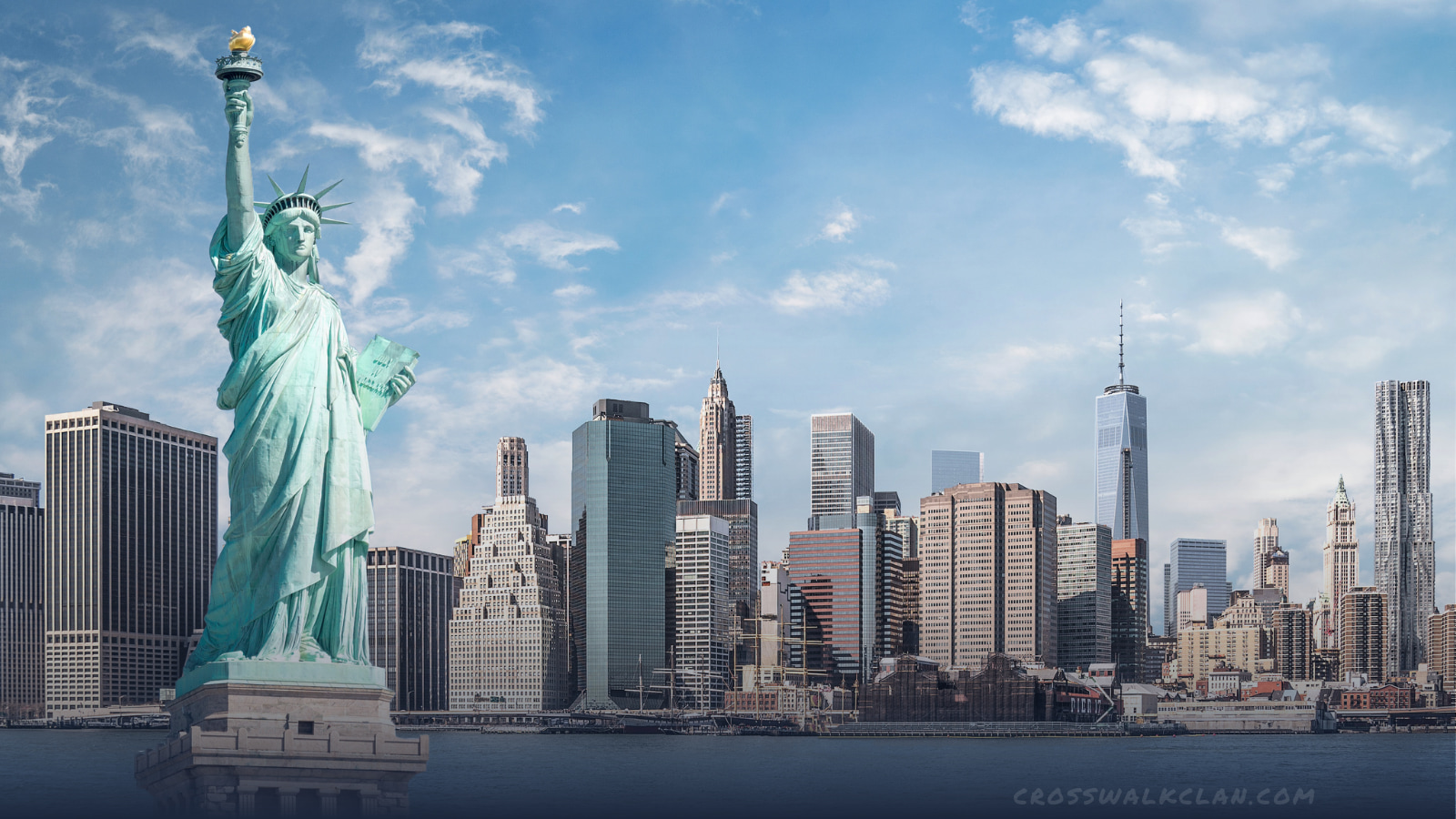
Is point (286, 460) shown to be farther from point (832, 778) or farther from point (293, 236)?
point (832, 778)

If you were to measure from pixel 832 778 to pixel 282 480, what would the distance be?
57976mm

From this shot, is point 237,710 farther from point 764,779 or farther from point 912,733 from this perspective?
point 912,733

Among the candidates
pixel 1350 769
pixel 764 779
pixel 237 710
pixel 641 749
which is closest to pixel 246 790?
pixel 237 710

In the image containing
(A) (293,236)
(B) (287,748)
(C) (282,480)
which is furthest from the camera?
(A) (293,236)

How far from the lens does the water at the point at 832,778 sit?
191 ft

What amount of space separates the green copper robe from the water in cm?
535

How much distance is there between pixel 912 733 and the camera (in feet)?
646

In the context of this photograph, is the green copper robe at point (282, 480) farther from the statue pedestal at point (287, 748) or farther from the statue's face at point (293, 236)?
the statue pedestal at point (287, 748)

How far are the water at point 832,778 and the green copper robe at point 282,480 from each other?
5.35 metres

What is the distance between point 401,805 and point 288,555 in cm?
597

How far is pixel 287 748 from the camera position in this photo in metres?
33.9

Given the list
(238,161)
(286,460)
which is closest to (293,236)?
(238,161)

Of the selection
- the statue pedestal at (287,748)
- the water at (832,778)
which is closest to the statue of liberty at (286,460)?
the statue pedestal at (287,748)

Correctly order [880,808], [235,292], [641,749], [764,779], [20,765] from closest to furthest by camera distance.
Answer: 1. [235,292]
2. [880,808]
3. [764,779]
4. [20,765]
5. [641,749]
